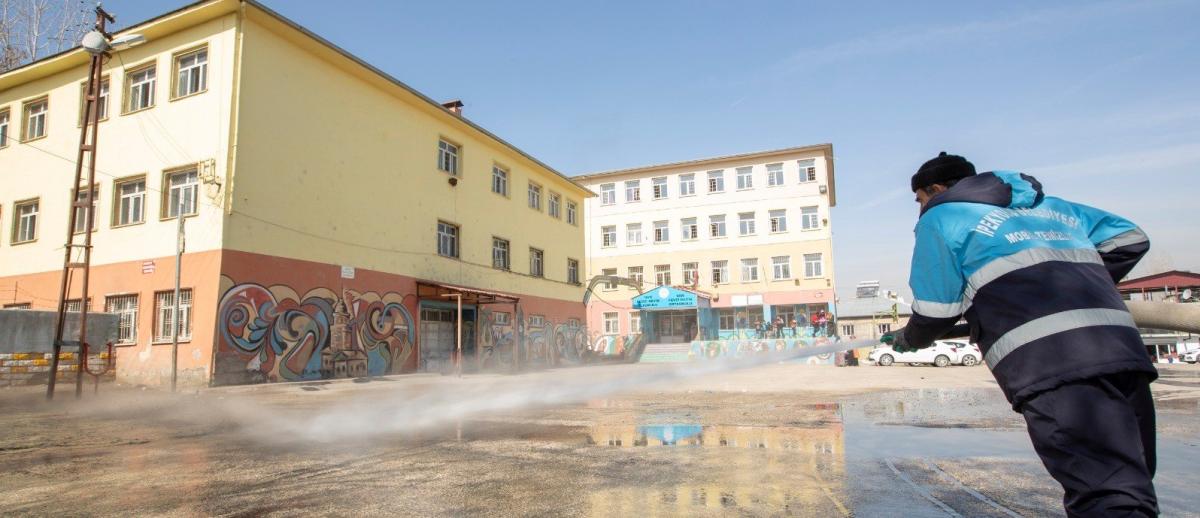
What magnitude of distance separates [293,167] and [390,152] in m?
4.31

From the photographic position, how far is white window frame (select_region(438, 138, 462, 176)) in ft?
84.2

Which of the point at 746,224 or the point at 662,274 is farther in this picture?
the point at 662,274

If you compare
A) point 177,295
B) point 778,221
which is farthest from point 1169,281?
point 177,295

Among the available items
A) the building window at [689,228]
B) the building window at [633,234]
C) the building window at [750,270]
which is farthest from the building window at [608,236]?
the building window at [750,270]

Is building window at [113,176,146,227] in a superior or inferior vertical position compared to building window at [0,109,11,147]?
inferior

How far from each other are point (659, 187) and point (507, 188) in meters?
21.2

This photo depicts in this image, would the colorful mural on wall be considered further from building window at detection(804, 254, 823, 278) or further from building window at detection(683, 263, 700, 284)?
building window at detection(804, 254, 823, 278)

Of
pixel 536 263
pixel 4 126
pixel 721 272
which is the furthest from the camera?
pixel 721 272

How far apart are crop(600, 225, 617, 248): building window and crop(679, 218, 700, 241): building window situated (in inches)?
208

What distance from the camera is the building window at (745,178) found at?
46875 mm

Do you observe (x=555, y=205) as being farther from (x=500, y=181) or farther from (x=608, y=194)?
(x=608, y=194)

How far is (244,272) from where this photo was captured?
55.6 feet

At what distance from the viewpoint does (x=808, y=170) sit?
148ft

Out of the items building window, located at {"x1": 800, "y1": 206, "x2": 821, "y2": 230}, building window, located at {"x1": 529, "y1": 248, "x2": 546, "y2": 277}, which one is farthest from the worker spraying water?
building window, located at {"x1": 800, "y1": 206, "x2": 821, "y2": 230}
